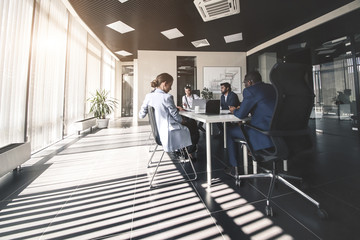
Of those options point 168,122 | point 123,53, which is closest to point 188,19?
point 168,122

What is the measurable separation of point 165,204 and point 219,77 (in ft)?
21.6

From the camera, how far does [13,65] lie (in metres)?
2.30

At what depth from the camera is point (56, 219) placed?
1.24m

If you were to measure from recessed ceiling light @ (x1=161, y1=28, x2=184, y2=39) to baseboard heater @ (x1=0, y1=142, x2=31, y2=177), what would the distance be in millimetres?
4729

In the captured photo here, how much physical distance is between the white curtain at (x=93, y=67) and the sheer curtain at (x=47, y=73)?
63.8 inches

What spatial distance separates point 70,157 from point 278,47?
6722mm

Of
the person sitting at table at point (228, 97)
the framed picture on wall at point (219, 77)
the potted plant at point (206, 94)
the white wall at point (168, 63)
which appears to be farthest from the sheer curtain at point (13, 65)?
the framed picture on wall at point (219, 77)

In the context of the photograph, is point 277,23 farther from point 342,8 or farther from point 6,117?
point 6,117

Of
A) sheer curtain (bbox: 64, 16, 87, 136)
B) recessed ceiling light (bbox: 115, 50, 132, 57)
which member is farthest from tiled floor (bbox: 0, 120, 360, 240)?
recessed ceiling light (bbox: 115, 50, 132, 57)

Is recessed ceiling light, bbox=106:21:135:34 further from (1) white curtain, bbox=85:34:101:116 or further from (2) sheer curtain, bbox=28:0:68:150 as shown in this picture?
(1) white curtain, bbox=85:34:101:116

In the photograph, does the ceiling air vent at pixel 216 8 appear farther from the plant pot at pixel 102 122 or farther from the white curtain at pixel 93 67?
the plant pot at pixel 102 122

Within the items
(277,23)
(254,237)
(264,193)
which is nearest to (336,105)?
(277,23)

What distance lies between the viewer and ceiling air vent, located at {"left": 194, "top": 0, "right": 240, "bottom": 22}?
3447 millimetres

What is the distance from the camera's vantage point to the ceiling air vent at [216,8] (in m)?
3.45
